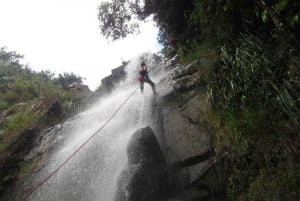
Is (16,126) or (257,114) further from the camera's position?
(16,126)

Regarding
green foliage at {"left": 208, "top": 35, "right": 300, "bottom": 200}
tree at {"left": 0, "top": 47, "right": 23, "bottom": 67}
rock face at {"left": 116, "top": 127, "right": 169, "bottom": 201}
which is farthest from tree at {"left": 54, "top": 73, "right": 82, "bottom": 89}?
green foliage at {"left": 208, "top": 35, "right": 300, "bottom": 200}

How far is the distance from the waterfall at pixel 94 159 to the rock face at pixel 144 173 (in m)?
0.87

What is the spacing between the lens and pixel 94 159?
11.4 meters

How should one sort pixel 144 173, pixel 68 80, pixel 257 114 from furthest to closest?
pixel 68 80 → pixel 144 173 → pixel 257 114

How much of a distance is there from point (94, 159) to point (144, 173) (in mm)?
3096

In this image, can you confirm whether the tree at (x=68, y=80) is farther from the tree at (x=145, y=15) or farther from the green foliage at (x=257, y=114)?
the green foliage at (x=257, y=114)

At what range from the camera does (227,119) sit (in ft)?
24.7

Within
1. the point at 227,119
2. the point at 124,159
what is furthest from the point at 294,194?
the point at 124,159

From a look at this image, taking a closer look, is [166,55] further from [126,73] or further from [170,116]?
[170,116]

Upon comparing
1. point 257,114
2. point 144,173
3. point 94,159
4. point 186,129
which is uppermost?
point 257,114

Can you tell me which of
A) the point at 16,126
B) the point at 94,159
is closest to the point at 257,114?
the point at 94,159

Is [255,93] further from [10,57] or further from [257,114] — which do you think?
[10,57]

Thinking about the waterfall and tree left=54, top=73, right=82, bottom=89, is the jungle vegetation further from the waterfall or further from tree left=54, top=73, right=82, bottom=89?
tree left=54, top=73, right=82, bottom=89

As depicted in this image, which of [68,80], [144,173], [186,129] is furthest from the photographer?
[68,80]
